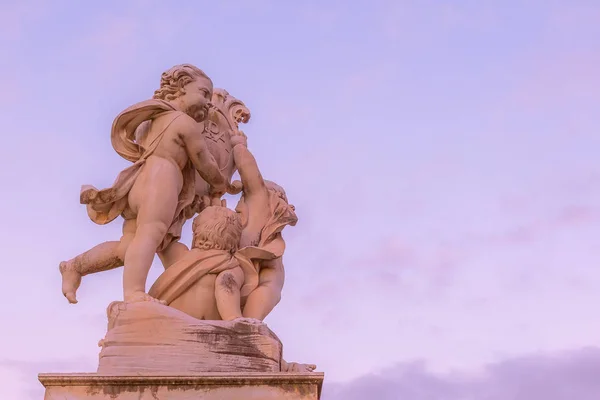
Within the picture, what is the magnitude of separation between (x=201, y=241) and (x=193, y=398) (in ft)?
6.20

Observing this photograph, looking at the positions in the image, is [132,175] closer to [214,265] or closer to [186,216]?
[186,216]

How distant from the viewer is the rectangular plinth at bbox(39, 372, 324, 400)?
7.00m

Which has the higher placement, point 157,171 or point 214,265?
point 157,171

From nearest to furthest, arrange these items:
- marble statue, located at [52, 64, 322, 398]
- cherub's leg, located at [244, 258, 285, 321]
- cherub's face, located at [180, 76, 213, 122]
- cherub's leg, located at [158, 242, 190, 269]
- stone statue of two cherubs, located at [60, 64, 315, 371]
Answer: marble statue, located at [52, 64, 322, 398] → stone statue of two cherubs, located at [60, 64, 315, 371] → cherub's leg, located at [244, 258, 285, 321] → cherub's leg, located at [158, 242, 190, 269] → cherub's face, located at [180, 76, 213, 122]

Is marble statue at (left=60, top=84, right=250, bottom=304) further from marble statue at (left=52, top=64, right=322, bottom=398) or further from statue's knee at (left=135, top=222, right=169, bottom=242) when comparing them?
statue's knee at (left=135, top=222, right=169, bottom=242)

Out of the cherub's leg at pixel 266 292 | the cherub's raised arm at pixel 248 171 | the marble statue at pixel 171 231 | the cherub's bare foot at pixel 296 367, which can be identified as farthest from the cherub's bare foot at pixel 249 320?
the cherub's raised arm at pixel 248 171

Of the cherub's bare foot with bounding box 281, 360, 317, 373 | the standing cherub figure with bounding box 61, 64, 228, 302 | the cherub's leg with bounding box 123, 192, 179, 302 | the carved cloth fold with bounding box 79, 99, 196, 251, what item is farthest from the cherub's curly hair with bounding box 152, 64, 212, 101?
the cherub's bare foot with bounding box 281, 360, 317, 373

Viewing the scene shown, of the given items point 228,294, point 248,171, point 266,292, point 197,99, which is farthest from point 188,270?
point 197,99

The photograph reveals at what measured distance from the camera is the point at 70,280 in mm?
8625

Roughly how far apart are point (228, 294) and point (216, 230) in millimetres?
683

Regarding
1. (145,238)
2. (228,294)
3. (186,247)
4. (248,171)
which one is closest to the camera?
(228,294)

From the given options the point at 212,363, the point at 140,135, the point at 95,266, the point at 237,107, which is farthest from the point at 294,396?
the point at 237,107

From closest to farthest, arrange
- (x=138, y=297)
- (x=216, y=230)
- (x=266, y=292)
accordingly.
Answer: (x=138, y=297)
(x=216, y=230)
(x=266, y=292)

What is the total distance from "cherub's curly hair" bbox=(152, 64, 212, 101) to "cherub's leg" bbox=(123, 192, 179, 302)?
1.08 meters
